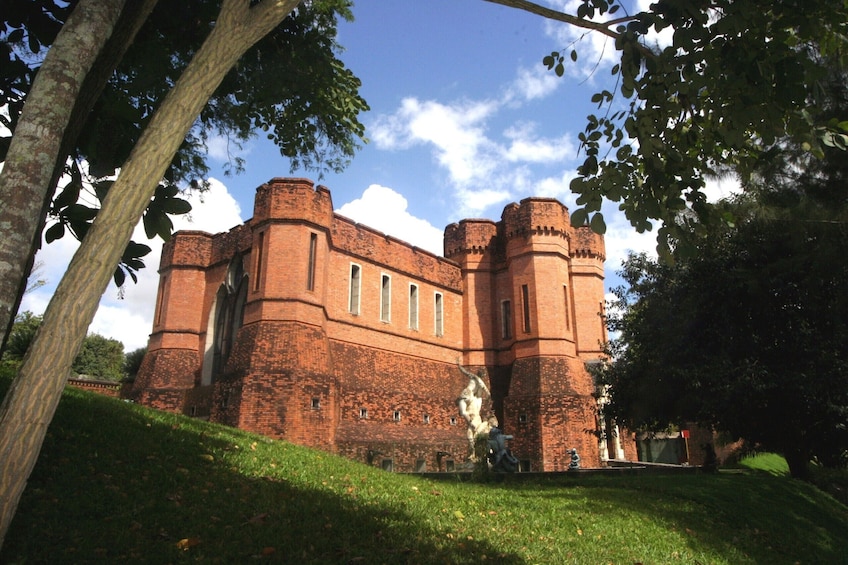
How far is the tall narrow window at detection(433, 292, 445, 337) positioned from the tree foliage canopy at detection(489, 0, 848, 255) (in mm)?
20629

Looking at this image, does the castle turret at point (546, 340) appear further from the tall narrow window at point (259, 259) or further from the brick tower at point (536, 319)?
the tall narrow window at point (259, 259)

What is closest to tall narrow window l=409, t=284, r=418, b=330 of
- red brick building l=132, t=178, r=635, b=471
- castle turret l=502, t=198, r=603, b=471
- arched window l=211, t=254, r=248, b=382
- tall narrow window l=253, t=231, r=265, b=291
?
red brick building l=132, t=178, r=635, b=471

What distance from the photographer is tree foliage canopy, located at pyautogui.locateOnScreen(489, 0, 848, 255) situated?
4.27 metres

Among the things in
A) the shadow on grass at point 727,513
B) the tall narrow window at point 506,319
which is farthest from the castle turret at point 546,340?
the shadow on grass at point 727,513

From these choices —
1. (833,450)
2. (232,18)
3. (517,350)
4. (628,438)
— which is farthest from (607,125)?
(628,438)

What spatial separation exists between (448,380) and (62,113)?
75.2 feet

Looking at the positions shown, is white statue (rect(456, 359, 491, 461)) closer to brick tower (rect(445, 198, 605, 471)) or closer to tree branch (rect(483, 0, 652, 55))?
brick tower (rect(445, 198, 605, 471))

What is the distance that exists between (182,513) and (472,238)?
22.9m

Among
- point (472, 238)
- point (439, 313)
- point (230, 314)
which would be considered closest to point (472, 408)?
point (439, 313)

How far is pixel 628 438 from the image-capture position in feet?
89.2

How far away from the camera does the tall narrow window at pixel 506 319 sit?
26.0m

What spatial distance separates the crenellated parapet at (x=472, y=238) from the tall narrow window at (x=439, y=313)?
267 centimetres

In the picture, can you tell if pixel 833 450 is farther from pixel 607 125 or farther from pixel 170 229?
pixel 170 229

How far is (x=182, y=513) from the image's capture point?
17.9ft
